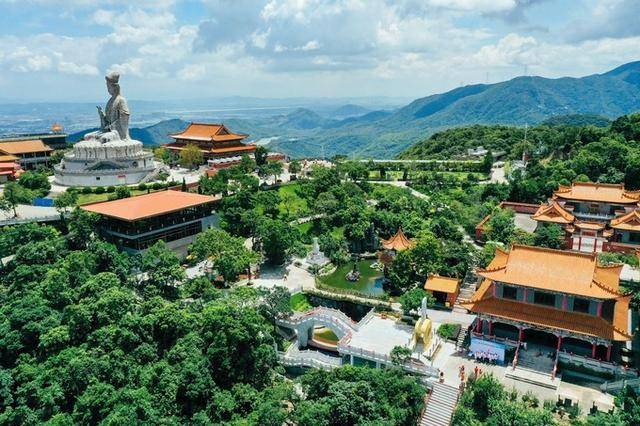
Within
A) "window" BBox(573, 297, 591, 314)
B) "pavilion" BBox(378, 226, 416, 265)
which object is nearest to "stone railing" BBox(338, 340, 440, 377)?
"window" BBox(573, 297, 591, 314)

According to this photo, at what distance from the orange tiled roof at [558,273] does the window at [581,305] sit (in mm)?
738

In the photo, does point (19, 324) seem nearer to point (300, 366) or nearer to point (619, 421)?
point (300, 366)

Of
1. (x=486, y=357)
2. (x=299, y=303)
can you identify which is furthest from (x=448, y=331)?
(x=299, y=303)

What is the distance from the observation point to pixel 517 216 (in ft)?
146

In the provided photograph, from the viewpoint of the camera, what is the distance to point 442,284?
30.4m

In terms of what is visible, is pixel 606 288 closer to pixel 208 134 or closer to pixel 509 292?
pixel 509 292

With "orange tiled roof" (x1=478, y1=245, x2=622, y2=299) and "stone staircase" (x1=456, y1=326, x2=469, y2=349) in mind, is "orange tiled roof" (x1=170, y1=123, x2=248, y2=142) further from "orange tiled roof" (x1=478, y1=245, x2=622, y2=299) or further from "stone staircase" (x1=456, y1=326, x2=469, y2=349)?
"orange tiled roof" (x1=478, y1=245, x2=622, y2=299)

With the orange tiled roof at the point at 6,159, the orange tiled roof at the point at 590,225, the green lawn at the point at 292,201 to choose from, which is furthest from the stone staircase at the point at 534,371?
the orange tiled roof at the point at 6,159

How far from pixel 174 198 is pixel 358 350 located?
19.4 m

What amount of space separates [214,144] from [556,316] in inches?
1828

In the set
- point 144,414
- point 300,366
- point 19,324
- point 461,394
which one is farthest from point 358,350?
point 19,324

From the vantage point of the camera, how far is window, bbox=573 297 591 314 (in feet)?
75.7

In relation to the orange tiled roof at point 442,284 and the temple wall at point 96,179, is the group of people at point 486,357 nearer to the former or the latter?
the orange tiled roof at point 442,284

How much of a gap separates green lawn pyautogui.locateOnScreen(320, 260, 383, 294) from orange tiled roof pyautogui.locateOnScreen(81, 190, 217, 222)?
10513 millimetres
